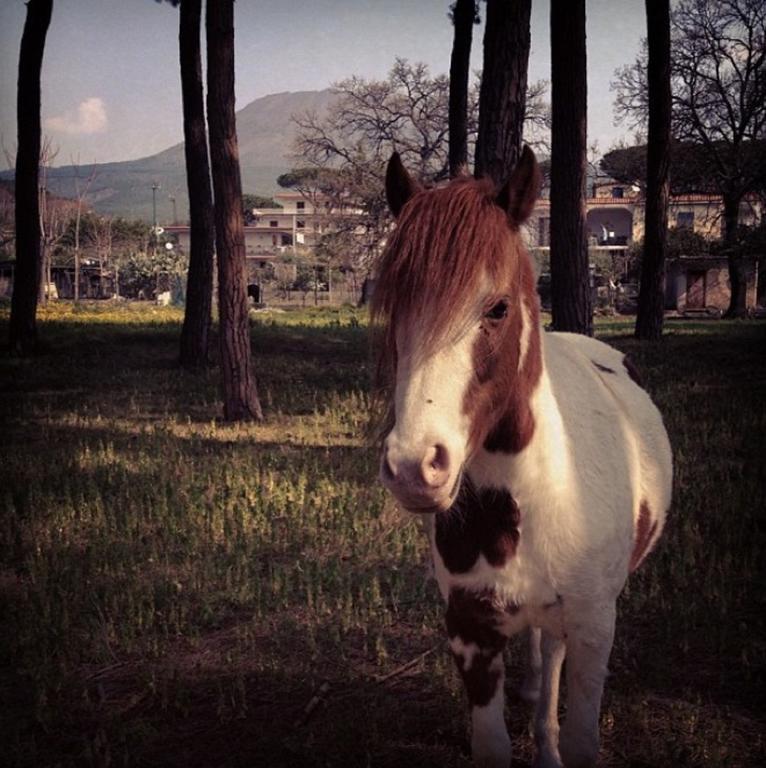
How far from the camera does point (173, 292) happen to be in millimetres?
55125

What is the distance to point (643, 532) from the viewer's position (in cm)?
386

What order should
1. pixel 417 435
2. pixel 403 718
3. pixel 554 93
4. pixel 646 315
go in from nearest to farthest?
pixel 417 435, pixel 403 718, pixel 554 93, pixel 646 315

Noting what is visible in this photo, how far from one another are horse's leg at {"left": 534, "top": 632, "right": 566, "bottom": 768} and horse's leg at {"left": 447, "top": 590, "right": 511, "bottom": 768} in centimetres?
62

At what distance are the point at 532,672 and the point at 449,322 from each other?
8.85 feet

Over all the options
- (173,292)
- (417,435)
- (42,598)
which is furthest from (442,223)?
(173,292)

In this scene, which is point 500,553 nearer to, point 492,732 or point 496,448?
point 496,448

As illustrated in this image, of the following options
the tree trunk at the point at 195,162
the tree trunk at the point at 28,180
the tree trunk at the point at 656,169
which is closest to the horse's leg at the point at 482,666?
the tree trunk at the point at 195,162

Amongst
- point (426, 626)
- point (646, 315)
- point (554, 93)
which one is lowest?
point (426, 626)

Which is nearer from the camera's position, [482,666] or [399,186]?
[399,186]

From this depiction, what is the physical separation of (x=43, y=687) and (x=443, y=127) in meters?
47.3

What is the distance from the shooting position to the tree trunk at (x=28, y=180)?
17500 millimetres

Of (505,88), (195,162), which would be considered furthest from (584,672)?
(195,162)

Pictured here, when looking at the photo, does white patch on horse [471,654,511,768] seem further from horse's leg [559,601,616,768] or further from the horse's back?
the horse's back

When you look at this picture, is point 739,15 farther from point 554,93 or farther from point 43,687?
point 43,687
